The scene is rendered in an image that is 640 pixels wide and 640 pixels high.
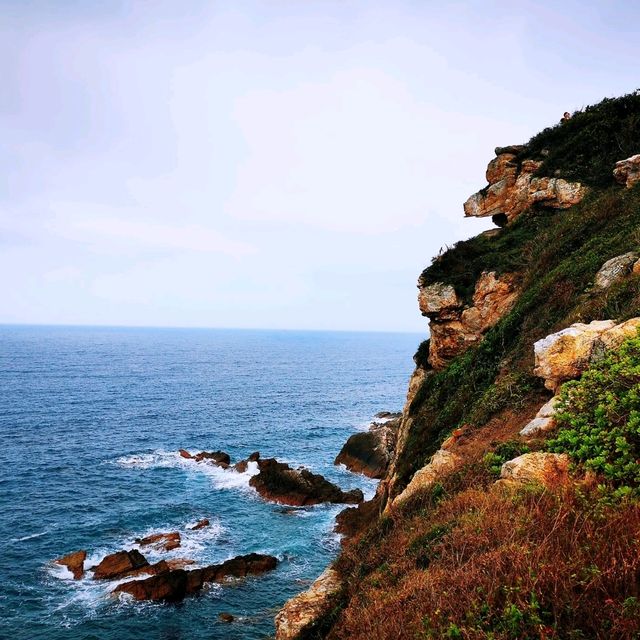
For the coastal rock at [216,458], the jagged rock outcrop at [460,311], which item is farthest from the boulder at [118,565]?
the jagged rock outcrop at [460,311]

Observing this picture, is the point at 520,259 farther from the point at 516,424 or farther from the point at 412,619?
the point at 412,619

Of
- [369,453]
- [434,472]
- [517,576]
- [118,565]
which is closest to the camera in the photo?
[517,576]

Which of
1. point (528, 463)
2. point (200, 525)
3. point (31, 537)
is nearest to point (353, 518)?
point (200, 525)

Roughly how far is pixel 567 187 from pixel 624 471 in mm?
24235

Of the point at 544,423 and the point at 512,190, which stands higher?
the point at 512,190

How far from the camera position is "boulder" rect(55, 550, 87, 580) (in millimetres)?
29141

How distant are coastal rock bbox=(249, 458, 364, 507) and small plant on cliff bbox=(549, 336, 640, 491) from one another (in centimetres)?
3721

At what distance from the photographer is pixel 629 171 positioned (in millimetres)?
22250

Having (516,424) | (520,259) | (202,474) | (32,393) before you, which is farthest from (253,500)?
(32,393)

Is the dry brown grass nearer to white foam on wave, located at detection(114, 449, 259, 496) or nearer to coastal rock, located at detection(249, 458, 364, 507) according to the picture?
coastal rock, located at detection(249, 458, 364, 507)

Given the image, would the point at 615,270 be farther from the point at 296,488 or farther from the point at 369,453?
the point at 369,453

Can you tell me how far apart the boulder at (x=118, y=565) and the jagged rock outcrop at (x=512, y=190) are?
3457cm

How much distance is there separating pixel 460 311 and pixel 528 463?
18.3m

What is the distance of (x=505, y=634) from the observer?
4.89 meters
